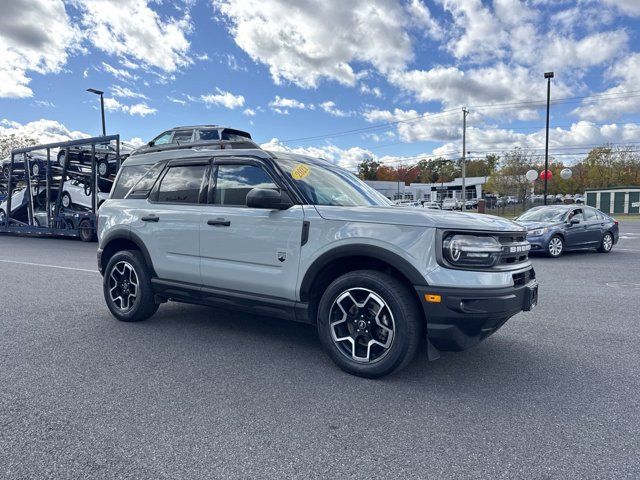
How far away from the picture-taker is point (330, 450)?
257 centimetres

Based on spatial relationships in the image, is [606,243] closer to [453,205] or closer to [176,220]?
[176,220]

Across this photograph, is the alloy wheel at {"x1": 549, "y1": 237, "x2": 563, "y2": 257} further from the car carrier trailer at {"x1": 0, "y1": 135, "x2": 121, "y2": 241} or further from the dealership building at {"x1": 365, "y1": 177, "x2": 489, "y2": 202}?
the dealership building at {"x1": 365, "y1": 177, "x2": 489, "y2": 202}

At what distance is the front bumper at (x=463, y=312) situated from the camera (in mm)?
3189

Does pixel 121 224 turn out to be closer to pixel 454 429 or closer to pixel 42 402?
pixel 42 402

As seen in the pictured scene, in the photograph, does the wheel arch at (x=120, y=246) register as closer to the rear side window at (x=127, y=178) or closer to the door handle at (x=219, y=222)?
the rear side window at (x=127, y=178)

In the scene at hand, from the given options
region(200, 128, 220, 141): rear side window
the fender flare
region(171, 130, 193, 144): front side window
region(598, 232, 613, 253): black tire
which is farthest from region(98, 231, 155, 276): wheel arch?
region(598, 232, 613, 253): black tire

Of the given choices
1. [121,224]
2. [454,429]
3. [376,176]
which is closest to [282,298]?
[454,429]

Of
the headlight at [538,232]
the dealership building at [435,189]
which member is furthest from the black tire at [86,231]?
the dealership building at [435,189]

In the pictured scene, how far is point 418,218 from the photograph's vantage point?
3375 millimetres

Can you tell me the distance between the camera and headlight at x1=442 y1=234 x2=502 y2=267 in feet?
10.7

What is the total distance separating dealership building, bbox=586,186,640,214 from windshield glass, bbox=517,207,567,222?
40051 mm

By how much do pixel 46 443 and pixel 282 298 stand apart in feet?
6.49

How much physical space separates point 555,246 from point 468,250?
10.1m

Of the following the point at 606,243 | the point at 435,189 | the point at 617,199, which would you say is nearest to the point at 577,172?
the point at 617,199
